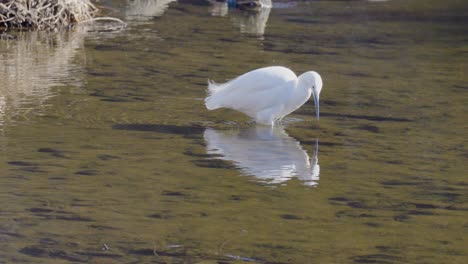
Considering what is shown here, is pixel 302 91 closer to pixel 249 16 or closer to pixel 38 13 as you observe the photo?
pixel 38 13

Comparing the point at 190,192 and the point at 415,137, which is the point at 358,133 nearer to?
the point at 415,137

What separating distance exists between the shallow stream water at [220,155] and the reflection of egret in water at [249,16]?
2.96 ft

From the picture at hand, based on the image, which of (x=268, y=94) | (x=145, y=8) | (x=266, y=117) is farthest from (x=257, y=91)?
(x=145, y=8)

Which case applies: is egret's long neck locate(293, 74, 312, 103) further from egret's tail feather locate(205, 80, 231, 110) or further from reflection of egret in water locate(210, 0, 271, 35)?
reflection of egret in water locate(210, 0, 271, 35)

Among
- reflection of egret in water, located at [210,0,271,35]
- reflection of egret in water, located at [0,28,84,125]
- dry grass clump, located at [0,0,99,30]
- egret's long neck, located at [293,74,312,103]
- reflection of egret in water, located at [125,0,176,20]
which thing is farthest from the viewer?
reflection of egret in water, located at [125,0,176,20]

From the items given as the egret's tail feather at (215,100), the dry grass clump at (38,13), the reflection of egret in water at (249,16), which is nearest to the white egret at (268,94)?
the egret's tail feather at (215,100)

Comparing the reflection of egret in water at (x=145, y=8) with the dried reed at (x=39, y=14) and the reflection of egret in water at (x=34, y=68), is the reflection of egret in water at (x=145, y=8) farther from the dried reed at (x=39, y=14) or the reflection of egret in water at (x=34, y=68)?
the reflection of egret in water at (x=34, y=68)

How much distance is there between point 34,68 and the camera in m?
10.8

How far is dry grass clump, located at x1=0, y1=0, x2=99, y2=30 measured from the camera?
13.2 meters

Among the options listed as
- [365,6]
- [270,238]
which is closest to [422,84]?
[270,238]

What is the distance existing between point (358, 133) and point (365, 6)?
29.2 feet

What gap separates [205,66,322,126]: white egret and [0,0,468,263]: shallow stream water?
0.17 metres

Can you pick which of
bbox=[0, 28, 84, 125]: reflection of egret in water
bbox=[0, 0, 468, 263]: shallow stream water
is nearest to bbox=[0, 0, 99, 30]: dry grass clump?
bbox=[0, 28, 84, 125]: reflection of egret in water

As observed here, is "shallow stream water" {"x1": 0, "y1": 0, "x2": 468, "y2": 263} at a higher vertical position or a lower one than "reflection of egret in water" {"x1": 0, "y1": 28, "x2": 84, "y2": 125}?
lower
